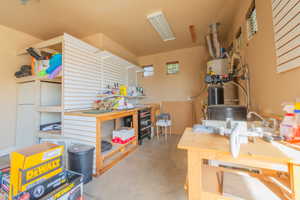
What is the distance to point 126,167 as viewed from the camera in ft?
6.69

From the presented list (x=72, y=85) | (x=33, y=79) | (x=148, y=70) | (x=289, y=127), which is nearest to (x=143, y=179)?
(x=289, y=127)

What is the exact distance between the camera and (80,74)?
7.87 feet

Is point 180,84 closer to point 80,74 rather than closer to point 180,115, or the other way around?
point 180,115

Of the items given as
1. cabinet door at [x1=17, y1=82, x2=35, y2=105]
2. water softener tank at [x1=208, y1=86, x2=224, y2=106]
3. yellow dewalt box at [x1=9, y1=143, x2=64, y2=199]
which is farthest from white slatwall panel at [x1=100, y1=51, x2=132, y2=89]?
water softener tank at [x1=208, y1=86, x2=224, y2=106]

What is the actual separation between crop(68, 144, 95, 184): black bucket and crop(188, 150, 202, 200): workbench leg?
143 cm

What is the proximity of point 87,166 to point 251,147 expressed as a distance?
6.29 ft

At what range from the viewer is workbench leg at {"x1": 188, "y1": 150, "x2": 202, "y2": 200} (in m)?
0.87

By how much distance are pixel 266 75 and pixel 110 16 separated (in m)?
2.98

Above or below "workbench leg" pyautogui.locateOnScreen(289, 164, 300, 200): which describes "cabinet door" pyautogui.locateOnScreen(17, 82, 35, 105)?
above

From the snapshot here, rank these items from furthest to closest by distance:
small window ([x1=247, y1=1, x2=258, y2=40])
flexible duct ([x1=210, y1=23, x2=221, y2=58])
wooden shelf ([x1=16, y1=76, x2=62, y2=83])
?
1. flexible duct ([x1=210, y1=23, x2=221, y2=58])
2. wooden shelf ([x1=16, y1=76, x2=62, y2=83])
3. small window ([x1=247, y1=1, x2=258, y2=40])

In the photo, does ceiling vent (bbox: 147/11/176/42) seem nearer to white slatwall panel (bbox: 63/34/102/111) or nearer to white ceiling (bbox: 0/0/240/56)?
white ceiling (bbox: 0/0/240/56)

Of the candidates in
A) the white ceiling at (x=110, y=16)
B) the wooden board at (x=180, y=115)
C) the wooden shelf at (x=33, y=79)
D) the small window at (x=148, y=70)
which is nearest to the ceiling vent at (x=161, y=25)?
the white ceiling at (x=110, y=16)

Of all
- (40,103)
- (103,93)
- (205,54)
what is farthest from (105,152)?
(205,54)

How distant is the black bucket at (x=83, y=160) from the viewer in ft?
5.27
